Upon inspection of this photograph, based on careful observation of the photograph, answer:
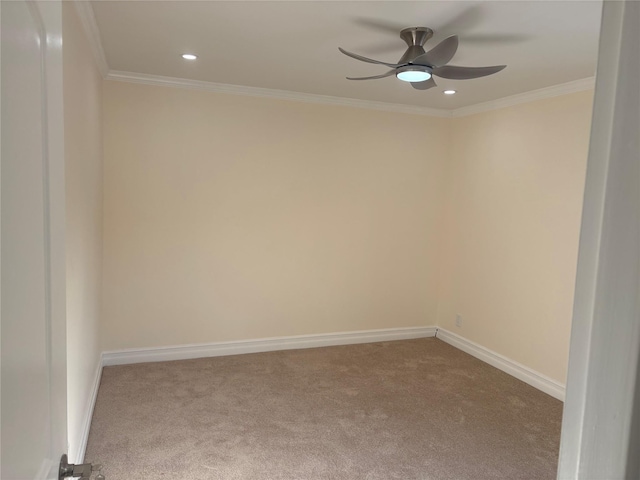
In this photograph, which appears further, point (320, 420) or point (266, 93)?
point (266, 93)

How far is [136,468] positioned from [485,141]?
151 inches

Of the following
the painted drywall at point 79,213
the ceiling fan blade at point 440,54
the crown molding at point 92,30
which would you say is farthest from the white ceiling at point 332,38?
the painted drywall at point 79,213

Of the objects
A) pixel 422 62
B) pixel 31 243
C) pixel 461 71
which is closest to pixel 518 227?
pixel 461 71

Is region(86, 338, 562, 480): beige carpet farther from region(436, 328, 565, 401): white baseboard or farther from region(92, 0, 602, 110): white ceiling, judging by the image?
region(92, 0, 602, 110): white ceiling

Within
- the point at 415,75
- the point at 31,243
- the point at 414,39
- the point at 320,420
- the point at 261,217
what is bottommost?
the point at 320,420

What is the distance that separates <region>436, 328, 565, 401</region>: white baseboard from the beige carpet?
0.09m

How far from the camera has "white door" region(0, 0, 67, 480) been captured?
0.60 meters

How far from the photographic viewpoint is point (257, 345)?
14.3 feet

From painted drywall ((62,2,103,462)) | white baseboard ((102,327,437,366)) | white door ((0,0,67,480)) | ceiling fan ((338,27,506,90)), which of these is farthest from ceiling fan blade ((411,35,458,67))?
white baseboard ((102,327,437,366))

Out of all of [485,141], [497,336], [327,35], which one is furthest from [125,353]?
[485,141]

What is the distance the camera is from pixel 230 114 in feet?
13.2

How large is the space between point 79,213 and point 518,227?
336cm

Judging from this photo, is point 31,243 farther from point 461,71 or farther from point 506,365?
point 506,365

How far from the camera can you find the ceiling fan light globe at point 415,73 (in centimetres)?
247
